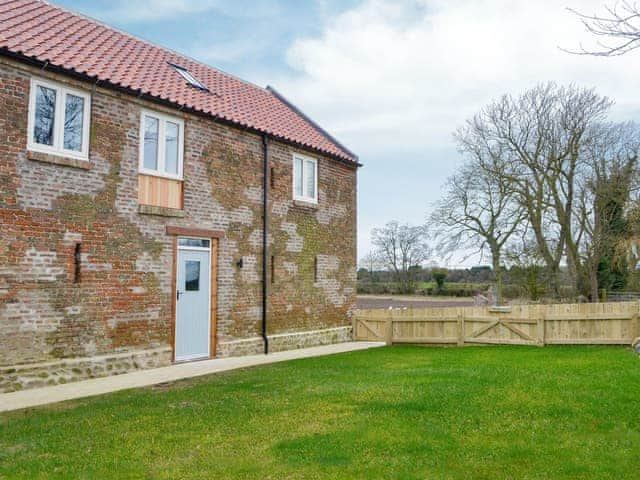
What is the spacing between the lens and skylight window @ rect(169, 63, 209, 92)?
45.0ft

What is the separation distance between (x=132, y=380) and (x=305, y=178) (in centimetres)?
770

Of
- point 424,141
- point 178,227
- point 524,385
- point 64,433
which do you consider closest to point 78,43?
point 178,227

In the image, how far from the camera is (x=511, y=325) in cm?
1476

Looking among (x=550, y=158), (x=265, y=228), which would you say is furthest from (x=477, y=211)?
(x=265, y=228)

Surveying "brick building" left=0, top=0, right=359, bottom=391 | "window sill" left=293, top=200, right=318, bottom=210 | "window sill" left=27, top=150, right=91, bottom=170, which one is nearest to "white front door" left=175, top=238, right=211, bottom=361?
"brick building" left=0, top=0, right=359, bottom=391

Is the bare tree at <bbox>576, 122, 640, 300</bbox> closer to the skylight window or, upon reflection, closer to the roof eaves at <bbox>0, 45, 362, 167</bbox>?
the roof eaves at <bbox>0, 45, 362, 167</bbox>

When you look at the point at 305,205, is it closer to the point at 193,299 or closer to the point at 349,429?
the point at 193,299

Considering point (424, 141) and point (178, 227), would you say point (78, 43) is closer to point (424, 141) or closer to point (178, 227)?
point (178, 227)

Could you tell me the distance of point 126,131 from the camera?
10805 millimetres

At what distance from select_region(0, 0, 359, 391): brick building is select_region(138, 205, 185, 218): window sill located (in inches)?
0.9

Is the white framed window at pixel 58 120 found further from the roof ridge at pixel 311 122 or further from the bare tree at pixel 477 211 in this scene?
the bare tree at pixel 477 211

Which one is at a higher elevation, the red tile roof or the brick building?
the red tile roof

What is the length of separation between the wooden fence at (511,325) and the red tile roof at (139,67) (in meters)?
5.25

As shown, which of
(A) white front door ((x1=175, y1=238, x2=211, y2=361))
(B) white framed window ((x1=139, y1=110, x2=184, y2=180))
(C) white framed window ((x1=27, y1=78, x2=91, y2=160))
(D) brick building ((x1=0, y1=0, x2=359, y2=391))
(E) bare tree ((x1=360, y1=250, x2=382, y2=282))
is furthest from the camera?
(E) bare tree ((x1=360, y1=250, x2=382, y2=282))
